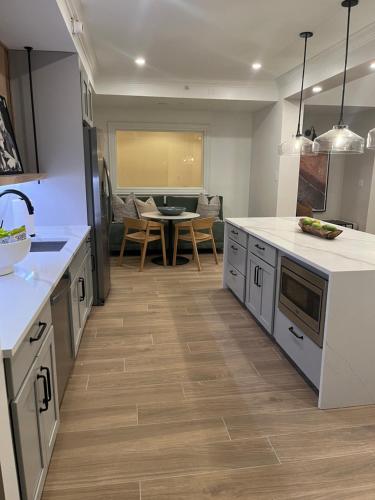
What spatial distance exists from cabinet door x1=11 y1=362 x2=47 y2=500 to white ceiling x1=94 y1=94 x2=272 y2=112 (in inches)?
190

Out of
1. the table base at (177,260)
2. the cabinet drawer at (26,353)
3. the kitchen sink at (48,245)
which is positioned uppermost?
the kitchen sink at (48,245)

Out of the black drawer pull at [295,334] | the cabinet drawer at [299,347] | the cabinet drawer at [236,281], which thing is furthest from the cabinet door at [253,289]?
the black drawer pull at [295,334]

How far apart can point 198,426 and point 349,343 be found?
1000 millimetres

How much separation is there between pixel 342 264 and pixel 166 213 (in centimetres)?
355

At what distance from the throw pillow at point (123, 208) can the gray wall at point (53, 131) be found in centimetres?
263

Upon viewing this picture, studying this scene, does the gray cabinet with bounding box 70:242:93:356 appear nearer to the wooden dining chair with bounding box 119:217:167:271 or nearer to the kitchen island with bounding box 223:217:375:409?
the kitchen island with bounding box 223:217:375:409

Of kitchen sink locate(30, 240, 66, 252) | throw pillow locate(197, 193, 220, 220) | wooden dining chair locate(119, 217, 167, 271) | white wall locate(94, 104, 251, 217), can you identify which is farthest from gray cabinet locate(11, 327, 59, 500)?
white wall locate(94, 104, 251, 217)

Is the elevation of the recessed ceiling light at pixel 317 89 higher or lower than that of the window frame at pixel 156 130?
higher

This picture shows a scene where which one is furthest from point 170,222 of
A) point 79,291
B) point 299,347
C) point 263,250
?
point 299,347

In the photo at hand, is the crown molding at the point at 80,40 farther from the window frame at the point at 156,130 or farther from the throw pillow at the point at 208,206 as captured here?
the throw pillow at the point at 208,206

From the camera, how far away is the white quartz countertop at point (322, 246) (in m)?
2.19

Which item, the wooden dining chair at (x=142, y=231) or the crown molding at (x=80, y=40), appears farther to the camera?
the wooden dining chair at (x=142, y=231)

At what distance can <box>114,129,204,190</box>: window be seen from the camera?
22.0 feet

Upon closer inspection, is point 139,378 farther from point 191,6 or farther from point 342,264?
point 191,6
